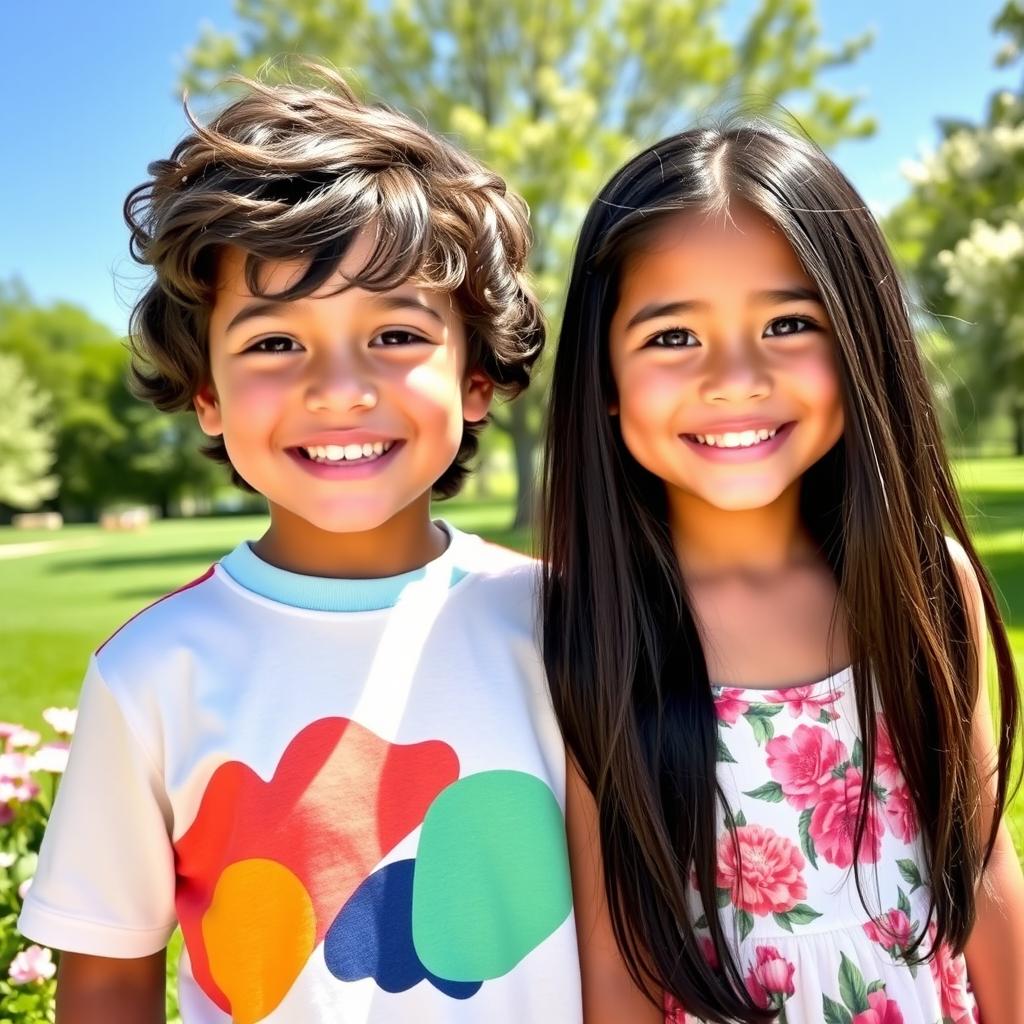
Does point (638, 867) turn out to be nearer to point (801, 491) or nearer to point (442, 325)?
point (801, 491)

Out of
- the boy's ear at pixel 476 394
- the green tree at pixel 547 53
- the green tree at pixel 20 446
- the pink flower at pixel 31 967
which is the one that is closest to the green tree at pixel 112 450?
the green tree at pixel 20 446

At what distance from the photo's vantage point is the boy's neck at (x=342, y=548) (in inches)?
56.4

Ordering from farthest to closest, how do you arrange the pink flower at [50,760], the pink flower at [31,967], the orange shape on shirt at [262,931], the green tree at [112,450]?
the green tree at [112,450] → the pink flower at [50,760] → the pink flower at [31,967] → the orange shape on shirt at [262,931]

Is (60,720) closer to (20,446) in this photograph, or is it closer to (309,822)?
(309,822)

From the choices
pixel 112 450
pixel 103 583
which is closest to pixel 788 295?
pixel 103 583

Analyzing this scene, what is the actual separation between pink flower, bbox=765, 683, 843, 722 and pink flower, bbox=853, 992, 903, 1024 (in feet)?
1.23

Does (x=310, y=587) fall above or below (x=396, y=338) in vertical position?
below

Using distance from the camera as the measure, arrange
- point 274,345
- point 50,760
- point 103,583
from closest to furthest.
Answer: point 274,345 < point 50,760 < point 103,583

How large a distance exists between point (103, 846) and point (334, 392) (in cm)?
63

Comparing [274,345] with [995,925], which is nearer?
[274,345]

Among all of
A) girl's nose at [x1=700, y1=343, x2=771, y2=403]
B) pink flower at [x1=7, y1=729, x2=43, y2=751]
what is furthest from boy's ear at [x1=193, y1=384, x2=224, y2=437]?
pink flower at [x1=7, y1=729, x2=43, y2=751]

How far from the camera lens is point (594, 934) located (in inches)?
55.7

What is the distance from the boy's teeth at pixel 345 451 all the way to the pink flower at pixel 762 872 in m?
0.74

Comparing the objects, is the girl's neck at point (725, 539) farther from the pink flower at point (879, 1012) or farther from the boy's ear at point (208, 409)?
the boy's ear at point (208, 409)
